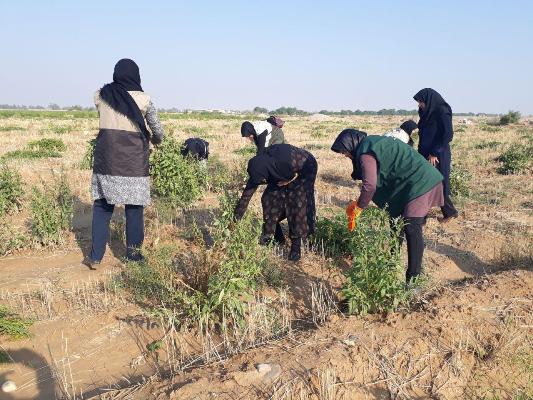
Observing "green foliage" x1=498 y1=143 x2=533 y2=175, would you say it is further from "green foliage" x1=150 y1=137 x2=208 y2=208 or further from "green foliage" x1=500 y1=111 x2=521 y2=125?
"green foliage" x1=500 y1=111 x2=521 y2=125

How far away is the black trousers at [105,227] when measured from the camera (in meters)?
4.61

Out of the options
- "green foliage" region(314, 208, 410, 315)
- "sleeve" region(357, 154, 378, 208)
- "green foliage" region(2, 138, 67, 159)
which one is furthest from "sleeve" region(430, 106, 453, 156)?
"green foliage" region(2, 138, 67, 159)

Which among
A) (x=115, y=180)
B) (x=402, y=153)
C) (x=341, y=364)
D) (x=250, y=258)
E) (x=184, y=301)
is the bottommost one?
(x=341, y=364)

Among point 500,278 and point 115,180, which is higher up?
point 115,180

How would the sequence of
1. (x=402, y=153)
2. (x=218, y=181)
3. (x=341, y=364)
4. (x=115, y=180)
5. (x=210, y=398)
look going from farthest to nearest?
1. (x=218, y=181)
2. (x=115, y=180)
3. (x=402, y=153)
4. (x=341, y=364)
5. (x=210, y=398)

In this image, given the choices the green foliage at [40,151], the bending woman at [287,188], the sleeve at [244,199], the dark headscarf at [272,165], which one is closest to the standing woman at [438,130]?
the bending woman at [287,188]

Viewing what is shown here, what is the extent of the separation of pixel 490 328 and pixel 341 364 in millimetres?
1304

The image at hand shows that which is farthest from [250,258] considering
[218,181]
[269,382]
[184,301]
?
→ [218,181]

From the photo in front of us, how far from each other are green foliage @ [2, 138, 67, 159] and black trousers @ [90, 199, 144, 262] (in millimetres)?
8443

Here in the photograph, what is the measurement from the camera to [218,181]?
7.94 m

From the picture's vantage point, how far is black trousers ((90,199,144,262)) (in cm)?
461

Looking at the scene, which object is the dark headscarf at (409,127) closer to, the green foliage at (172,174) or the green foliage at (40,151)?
the green foliage at (172,174)

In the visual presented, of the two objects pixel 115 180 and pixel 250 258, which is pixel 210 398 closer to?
pixel 250 258

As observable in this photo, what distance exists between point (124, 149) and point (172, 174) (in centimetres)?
189
